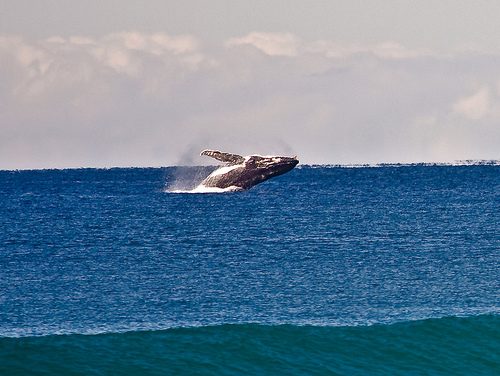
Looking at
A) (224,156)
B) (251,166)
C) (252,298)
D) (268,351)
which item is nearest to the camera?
(268,351)

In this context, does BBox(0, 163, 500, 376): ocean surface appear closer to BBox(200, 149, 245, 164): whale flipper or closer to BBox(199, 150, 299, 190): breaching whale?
BBox(199, 150, 299, 190): breaching whale

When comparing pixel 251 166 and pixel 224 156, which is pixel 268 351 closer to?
pixel 224 156

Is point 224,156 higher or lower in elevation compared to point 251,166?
higher

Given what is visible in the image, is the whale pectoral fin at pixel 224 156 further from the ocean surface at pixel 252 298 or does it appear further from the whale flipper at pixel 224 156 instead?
the ocean surface at pixel 252 298

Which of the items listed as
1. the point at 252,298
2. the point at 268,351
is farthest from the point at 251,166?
the point at 268,351

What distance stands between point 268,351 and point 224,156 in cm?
5348

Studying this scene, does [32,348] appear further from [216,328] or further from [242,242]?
[242,242]

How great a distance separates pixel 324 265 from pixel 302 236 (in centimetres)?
1623

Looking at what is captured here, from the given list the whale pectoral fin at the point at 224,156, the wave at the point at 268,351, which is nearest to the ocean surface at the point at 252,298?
the wave at the point at 268,351

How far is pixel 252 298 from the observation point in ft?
111

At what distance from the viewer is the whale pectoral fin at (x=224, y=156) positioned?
76.3 metres

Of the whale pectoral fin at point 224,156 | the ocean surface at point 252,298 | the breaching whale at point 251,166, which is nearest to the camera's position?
the ocean surface at point 252,298

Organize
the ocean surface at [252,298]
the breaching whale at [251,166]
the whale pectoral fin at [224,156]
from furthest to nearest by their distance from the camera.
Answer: the whale pectoral fin at [224,156], the breaching whale at [251,166], the ocean surface at [252,298]

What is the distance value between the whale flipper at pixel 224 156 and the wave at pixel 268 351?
49620mm
